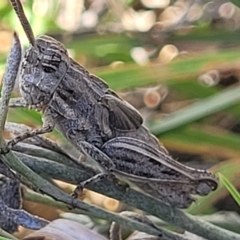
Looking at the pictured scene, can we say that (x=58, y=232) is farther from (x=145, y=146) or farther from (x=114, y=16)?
(x=114, y=16)

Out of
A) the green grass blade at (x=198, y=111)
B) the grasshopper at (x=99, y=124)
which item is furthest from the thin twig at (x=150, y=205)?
the green grass blade at (x=198, y=111)

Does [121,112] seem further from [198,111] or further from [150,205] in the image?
[198,111]


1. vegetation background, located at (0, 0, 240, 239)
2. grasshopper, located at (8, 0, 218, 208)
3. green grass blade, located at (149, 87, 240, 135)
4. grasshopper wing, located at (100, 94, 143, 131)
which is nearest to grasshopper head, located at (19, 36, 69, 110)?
grasshopper, located at (8, 0, 218, 208)

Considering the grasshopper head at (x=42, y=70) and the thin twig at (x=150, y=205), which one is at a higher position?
the grasshopper head at (x=42, y=70)

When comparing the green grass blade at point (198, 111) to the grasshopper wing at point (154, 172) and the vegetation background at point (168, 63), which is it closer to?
the vegetation background at point (168, 63)

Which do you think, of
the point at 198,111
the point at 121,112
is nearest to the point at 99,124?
the point at 121,112

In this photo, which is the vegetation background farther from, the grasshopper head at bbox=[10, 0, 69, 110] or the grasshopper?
the grasshopper head at bbox=[10, 0, 69, 110]
